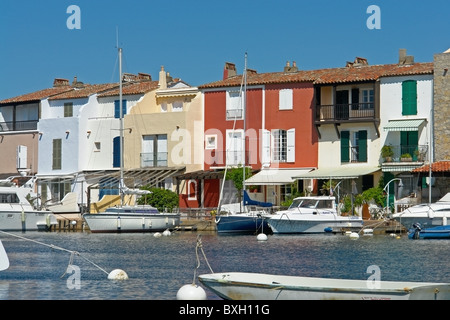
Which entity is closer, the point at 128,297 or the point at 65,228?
the point at 128,297

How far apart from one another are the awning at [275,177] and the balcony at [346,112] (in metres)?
3.45

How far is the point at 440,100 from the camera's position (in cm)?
5788

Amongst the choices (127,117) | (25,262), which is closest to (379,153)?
(127,117)

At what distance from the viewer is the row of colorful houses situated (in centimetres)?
5850

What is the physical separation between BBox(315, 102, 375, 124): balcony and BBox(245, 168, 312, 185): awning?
3.45 m

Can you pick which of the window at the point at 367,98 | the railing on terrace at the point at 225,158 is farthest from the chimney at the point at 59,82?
the window at the point at 367,98

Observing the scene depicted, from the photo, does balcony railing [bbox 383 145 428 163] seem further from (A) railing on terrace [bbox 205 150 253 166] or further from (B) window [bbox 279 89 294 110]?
(A) railing on terrace [bbox 205 150 253 166]

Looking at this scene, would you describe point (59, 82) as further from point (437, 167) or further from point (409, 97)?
point (437, 167)

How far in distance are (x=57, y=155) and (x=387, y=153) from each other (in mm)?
24812

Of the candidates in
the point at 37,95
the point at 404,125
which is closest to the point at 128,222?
the point at 404,125

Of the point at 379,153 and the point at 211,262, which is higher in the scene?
the point at 379,153
